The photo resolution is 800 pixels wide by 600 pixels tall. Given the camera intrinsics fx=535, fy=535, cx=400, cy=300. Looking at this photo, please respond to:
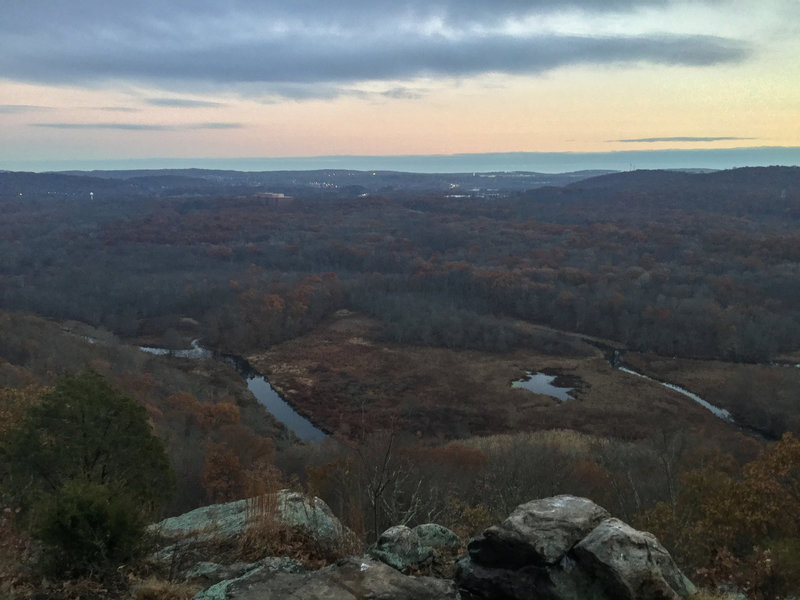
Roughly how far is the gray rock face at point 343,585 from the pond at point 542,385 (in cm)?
4701

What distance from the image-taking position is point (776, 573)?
890 cm

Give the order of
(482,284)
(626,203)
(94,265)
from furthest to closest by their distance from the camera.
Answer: (626,203)
(94,265)
(482,284)

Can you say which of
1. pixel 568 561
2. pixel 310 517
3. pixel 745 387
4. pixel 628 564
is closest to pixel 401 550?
pixel 310 517

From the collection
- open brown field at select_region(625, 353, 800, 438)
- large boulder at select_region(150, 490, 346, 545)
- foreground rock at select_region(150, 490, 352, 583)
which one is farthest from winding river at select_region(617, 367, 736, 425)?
foreground rock at select_region(150, 490, 352, 583)

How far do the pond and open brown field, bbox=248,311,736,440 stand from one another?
83 centimetres

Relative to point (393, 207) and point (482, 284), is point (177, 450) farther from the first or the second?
point (393, 207)

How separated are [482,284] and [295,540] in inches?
Result: 3290

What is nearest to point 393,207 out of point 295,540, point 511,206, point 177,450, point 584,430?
point 511,206

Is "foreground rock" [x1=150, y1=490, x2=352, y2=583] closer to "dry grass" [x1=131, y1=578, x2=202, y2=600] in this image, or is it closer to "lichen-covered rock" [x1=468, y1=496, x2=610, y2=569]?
"dry grass" [x1=131, y1=578, x2=202, y2=600]

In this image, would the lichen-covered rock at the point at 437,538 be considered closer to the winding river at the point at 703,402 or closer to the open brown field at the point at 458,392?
the open brown field at the point at 458,392

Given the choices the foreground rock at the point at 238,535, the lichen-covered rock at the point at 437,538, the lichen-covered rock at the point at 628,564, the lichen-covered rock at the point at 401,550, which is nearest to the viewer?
the lichen-covered rock at the point at 628,564

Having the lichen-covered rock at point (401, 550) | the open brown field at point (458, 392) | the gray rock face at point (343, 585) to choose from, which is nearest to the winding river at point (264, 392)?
the open brown field at point (458, 392)

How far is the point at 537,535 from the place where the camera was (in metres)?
7.13

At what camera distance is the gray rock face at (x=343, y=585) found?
6.55m
